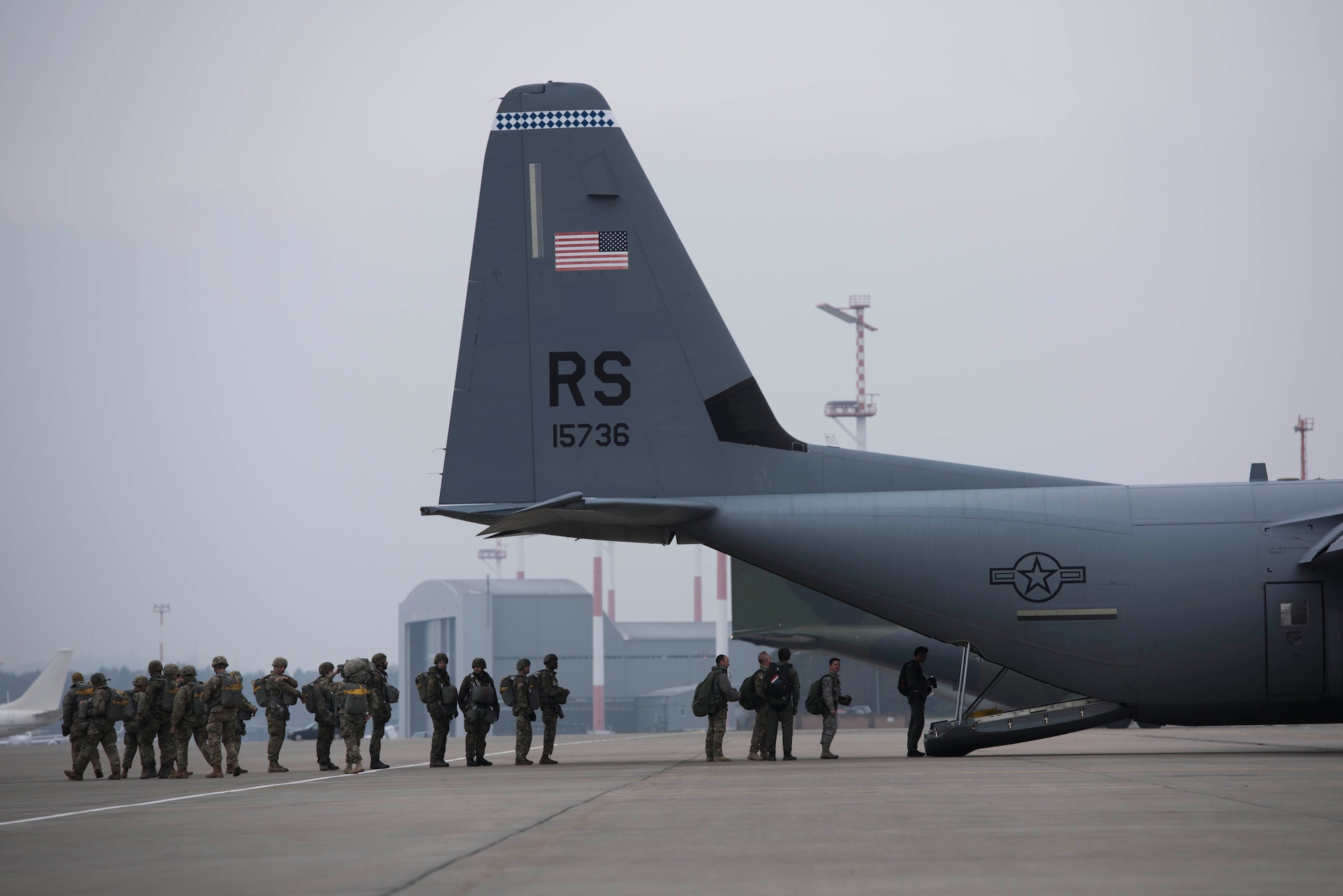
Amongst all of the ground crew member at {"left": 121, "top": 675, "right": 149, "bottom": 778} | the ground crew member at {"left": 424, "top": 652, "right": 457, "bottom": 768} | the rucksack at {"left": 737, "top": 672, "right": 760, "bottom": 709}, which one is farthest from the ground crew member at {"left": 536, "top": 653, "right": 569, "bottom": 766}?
the ground crew member at {"left": 121, "top": 675, "right": 149, "bottom": 778}

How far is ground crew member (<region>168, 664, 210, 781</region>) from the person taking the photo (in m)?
17.1

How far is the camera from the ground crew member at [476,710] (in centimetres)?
1781

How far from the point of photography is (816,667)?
69.5 meters

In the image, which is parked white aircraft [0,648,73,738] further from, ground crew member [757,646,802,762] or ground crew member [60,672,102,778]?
ground crew member [757,646,802,762]

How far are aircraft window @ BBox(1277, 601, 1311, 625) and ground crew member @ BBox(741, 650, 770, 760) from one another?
660cm

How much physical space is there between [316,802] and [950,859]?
671cm

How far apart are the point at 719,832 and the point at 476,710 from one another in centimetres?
1011

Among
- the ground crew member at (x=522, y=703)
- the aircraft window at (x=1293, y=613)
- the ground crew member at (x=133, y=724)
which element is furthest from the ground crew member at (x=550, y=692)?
the aircraft window at (x=1293, y=613)

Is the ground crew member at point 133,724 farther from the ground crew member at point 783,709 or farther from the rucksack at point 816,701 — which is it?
the rucksack at point 816,701

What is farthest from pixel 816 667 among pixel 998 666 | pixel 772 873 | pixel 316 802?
pixel 772 873

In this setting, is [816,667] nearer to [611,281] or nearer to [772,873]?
[611,281]

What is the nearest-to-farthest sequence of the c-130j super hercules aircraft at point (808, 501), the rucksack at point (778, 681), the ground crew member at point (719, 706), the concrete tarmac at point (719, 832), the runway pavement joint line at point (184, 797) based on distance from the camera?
the concrete tarmac at point (719, 832) → the runway pavement joint line at point (184, 797) → the c-130j super hercules aircraft at point (808, 501) → the ground crew member at point (719, 706) → the rucksack at point (778, 681)

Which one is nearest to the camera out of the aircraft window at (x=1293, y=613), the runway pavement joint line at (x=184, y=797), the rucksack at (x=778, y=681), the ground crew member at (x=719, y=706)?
the runway pavement joint line at (x=184, y=797)

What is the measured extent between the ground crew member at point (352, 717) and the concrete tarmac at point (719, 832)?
4.28 feet
